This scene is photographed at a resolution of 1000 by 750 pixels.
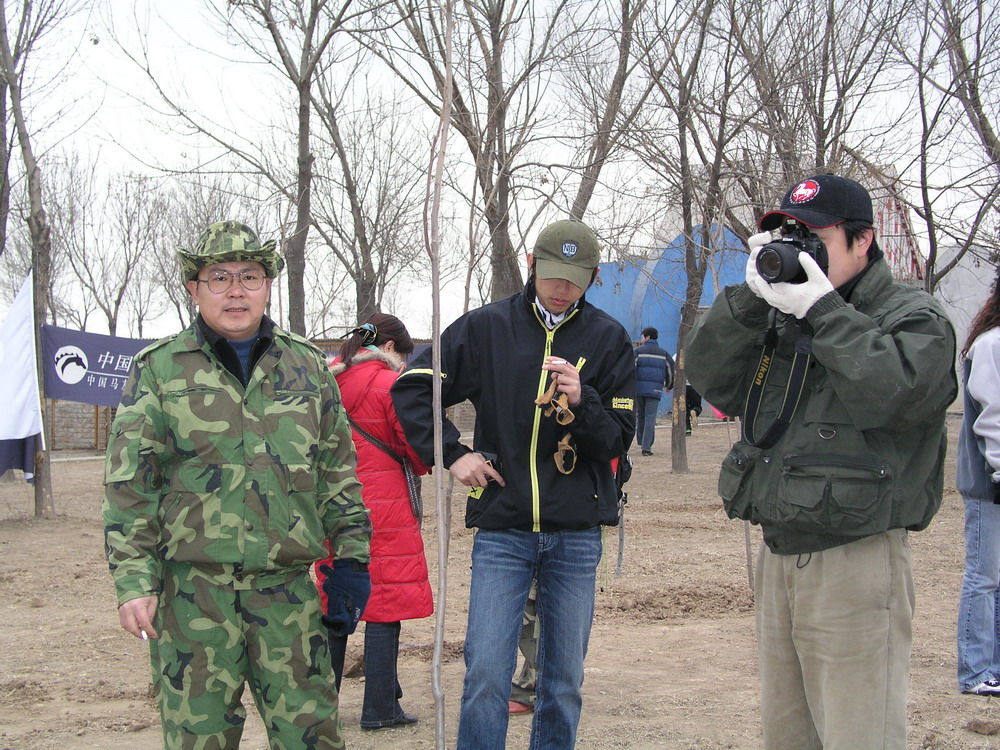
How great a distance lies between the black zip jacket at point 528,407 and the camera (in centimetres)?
333

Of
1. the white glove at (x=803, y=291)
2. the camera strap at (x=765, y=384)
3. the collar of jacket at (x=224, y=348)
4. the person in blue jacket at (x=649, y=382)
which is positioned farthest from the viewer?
the person in blue jacket at (x=649, y=382)

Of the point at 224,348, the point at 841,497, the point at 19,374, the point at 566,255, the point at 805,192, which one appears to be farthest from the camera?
the point at 19,374

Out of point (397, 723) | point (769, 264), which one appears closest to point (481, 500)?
point (769, 264)

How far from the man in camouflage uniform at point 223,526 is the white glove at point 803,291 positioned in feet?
4.66

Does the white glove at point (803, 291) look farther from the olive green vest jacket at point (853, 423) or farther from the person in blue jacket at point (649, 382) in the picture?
the person in blue jacket at point (649, 382)

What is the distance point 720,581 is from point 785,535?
469cm

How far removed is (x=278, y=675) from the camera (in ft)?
9.64

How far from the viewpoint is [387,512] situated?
442 cm

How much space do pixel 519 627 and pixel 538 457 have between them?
1.87 feet

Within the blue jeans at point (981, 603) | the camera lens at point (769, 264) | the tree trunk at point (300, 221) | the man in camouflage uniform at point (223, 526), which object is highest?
the tree trunk at point (300, 221)

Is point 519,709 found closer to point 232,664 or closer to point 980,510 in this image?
point 232,664

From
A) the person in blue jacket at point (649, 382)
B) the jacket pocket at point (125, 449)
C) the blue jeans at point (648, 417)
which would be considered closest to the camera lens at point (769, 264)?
the jacket pocket at point (125, 449)

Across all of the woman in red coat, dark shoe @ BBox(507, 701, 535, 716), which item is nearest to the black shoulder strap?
the woman in red coat

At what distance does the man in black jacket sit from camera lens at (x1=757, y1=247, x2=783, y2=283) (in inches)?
31.0
